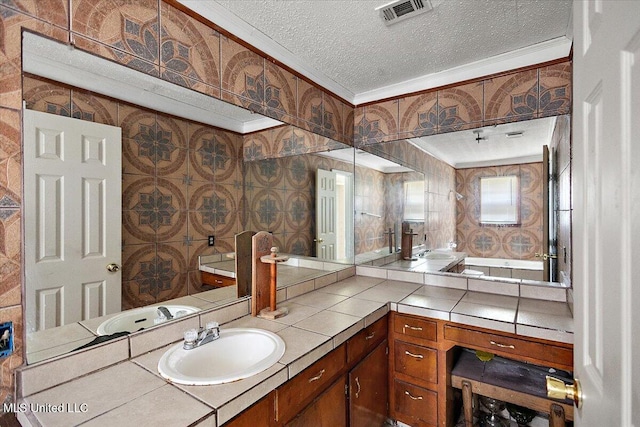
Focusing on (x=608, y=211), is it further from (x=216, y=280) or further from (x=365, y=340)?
(x=216, y=280)

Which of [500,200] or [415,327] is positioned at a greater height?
[500,200]

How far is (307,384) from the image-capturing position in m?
1.16

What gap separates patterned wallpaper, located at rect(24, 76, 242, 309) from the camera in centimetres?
107

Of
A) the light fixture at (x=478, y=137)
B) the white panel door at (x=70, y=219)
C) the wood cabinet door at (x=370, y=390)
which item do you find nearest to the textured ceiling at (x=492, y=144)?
the light fixture at (x=478, y=137)

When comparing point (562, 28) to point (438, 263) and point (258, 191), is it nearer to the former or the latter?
point (438, 263)

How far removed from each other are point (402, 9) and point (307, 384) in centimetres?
176

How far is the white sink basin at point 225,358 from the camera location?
977mm

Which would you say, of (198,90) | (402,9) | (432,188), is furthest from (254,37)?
(432,188)

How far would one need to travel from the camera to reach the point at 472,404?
5.49 ft

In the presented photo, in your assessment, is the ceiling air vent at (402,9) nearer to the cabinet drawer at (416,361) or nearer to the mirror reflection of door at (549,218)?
the mirror reflection of door at (549,218)

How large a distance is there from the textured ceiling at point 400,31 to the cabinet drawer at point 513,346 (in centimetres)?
163

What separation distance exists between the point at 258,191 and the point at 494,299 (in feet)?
5.34

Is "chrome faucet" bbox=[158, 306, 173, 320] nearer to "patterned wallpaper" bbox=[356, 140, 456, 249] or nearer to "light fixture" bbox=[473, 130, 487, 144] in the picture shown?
"patterned wallpaper" bbox=[356, 140, 456, 249]

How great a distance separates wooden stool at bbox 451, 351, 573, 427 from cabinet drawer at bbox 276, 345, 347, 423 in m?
0.83
